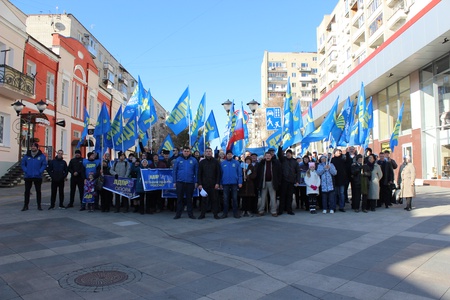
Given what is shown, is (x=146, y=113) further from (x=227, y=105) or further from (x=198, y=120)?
(x=227, y=105)

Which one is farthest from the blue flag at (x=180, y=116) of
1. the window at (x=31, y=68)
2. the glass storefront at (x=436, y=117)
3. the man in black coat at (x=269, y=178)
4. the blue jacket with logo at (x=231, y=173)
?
the glass storefront at (x=436, y=117)

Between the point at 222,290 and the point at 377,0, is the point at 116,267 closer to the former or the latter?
the point at 222,290

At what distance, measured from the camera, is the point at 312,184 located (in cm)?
1041

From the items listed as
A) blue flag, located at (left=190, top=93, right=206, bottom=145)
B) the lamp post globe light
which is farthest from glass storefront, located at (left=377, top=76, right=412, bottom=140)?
blue flag, located at (left=190, top=93, right=206, bottom=145)

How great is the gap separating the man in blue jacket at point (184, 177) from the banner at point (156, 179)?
804 millimetres

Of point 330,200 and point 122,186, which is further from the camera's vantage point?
point 330,200

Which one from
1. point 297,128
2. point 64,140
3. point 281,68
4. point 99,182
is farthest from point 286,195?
point 281,68

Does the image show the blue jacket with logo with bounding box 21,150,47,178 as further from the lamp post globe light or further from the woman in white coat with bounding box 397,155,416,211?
the woman in white coat with bounding box 397,155,416,211

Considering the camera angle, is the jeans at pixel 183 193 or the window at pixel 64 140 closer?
the jeans at pixel 183 193

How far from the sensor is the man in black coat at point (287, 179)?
1008 cm

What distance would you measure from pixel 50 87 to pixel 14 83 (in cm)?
615

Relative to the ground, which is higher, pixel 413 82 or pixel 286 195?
pixel 413 82

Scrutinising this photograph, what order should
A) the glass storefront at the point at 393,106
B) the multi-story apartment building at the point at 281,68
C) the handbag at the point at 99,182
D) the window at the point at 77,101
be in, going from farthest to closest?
1. the multi-story apartment building at the point at 281,68
2. the window at the point at 77,101
3. the glass storefront at the point at 393,106
4. the handbag at the point at 99,182

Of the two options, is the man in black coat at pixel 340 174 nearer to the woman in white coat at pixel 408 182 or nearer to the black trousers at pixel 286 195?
the black trousers at pixel 286 195
